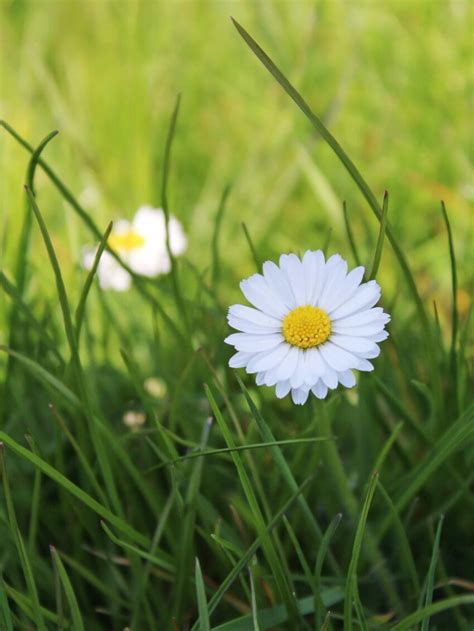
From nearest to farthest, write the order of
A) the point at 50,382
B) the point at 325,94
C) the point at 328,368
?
the point at 328,368, the point at 50,382, the point at 325,94

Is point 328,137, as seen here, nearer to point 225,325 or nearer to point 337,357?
point 337,357

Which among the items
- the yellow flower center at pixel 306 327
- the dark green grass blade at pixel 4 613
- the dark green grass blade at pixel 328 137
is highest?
the dark green grass blade at pixel 328 137

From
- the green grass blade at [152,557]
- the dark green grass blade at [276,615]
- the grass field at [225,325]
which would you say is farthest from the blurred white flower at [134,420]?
the dark green grass blade at [276,615]

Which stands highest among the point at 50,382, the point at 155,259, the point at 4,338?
the point at 155,259

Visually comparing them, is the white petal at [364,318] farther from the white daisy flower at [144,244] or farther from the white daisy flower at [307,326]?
the white daisy flower at [144,244]

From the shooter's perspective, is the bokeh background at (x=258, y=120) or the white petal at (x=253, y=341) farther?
the bokeh background at (x=258, y=120)

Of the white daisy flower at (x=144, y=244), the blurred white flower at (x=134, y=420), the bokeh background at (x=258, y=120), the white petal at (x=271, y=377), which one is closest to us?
the white petal at (x=271, y=377)

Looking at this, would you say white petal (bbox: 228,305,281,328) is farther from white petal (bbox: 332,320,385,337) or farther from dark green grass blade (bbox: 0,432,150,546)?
dark green grass blade (bbox: 0,432,150,546)

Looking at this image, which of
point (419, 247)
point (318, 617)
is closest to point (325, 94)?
point (419, 247)

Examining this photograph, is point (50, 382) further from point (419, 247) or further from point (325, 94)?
point (325, 94)
